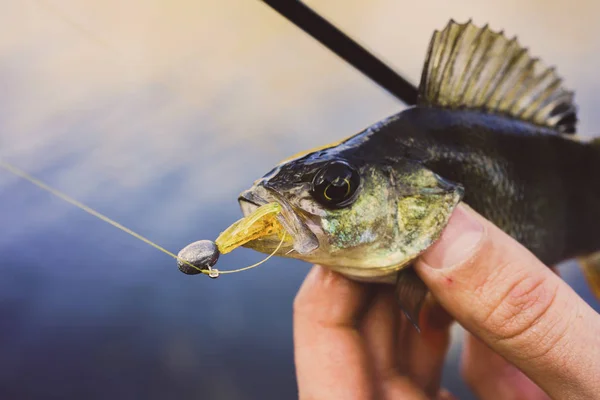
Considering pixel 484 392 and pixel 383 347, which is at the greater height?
pixel 383 347

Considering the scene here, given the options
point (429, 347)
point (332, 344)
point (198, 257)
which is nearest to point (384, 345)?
point (332, 344)

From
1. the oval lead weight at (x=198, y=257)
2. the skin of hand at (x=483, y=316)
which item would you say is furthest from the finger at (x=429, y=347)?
the oval lead weight at (x=198, y=257)

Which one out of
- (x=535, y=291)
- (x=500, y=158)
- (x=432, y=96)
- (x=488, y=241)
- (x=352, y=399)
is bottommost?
(x=352, y=399)

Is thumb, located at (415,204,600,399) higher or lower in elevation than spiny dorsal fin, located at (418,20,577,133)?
lower

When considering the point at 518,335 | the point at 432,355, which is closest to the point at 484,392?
the point at 432,355

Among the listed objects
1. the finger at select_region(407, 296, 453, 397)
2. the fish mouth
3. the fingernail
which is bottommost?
the finger at select_region(407, 296, 453, 397)

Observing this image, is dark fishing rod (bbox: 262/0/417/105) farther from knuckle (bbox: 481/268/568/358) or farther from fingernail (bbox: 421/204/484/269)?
knuckle (bbox: 481/268/568/358)

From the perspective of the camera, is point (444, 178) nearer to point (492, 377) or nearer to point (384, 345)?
point (384, 345)

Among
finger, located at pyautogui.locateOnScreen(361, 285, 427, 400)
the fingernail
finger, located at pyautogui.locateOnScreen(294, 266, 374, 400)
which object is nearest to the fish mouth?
the fingernail

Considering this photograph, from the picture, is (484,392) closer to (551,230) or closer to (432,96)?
(551,230)
